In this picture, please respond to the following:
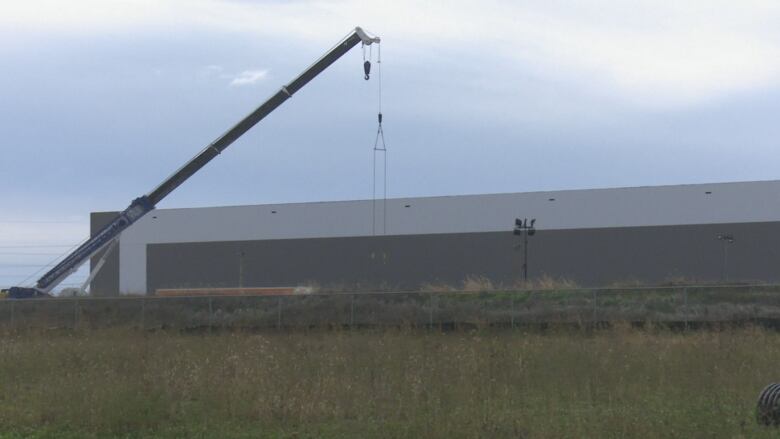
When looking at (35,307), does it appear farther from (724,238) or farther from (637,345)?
(724,238)

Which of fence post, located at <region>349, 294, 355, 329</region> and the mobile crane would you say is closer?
fence post, located at <region>349, 294, 355, 329</region>

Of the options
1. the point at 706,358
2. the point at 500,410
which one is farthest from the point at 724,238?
the point at 500,410

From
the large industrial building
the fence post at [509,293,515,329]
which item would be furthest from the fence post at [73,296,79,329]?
the large industrial building

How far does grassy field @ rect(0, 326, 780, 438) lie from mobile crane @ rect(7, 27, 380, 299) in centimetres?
2050

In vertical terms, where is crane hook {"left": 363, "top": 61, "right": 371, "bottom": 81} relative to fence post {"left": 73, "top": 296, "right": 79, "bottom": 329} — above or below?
above

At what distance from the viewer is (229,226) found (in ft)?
257

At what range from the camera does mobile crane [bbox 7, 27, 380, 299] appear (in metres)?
42.0

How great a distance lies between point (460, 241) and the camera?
71.1 m

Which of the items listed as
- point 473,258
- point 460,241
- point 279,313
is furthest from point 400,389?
point 460,241

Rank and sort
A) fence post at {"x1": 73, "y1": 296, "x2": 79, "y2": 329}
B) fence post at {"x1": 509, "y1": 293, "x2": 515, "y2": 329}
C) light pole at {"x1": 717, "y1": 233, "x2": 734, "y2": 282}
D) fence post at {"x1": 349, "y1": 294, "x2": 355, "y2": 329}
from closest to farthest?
fence post at {"x1": 509, "y1": 293, "x2": 515, "y2": 329}, fence post at {"x1": 349, "y1": 294, "x2": 355, "y2": 329}, fence post at {"x1": 73, "y1": 296, "x2": 79, "y2": 329}, light pole at {"x1": 717, "y1": 233, "x2": 734, "y2": 282}

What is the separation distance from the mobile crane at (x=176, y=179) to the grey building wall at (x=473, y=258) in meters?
24.4

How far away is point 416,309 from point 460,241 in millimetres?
38528

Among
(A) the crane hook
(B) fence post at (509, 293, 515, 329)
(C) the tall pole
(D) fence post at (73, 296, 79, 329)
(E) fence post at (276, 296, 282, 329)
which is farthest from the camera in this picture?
(C) the tall pole

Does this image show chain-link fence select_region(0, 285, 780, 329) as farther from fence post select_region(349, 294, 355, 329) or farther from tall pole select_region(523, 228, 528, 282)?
tall pole select_region(523, 228, 528, 282)
